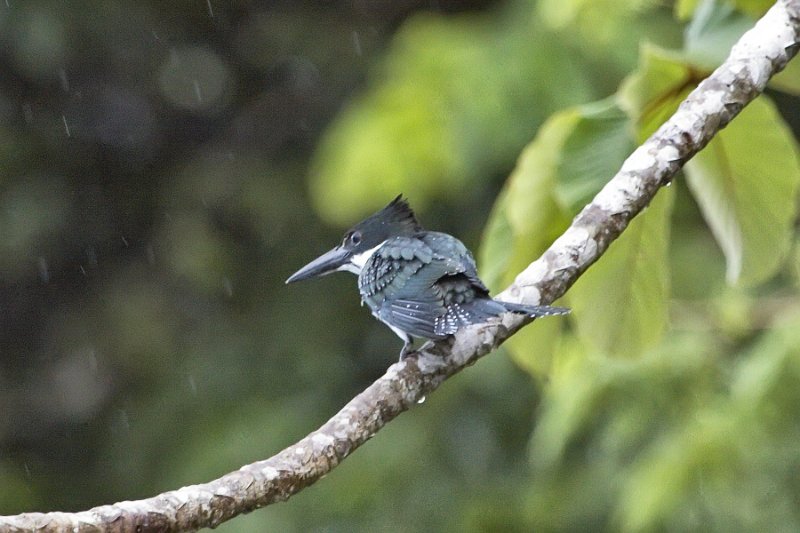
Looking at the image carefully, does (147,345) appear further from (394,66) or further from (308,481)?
(308,481)

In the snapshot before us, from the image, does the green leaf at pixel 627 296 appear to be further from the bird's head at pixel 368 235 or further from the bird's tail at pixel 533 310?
the bird's head at pixel 368 235

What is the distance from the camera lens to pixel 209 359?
6.61 metres

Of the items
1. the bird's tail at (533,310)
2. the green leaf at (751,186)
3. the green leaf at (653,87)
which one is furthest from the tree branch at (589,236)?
the green leaf at (751,186)

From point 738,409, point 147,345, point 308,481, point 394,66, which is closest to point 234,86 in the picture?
point 147,345

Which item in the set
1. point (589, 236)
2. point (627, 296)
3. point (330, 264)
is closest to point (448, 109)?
point (330, 264)

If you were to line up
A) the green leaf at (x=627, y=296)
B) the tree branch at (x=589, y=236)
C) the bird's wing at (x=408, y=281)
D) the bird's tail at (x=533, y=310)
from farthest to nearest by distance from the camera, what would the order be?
the green leaf at (x=627, y=296) < the bird's wing at (x=408, y=281) < the bird's tail at (x=533, y=310) < the tree branch at (x=589, y=236)

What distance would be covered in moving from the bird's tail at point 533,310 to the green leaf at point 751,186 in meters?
0.66

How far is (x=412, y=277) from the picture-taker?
101 inches

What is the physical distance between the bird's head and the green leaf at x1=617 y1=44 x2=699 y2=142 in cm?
65

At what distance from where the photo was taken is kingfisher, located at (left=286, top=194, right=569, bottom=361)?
221cm

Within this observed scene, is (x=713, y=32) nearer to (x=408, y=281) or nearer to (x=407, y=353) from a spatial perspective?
(x=408, y=281)

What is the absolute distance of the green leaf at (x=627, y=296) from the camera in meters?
2.51

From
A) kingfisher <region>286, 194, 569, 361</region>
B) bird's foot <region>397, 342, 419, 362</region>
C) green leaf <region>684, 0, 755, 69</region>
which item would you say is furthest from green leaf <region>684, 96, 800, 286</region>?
bird's foot <region>397, 342, 419, 362</region>

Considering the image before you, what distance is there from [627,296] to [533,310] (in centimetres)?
55
